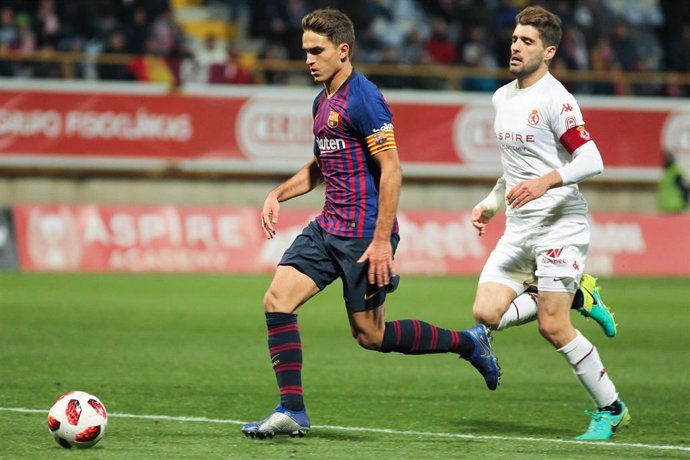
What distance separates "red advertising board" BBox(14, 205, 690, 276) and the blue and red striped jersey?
41.3ft

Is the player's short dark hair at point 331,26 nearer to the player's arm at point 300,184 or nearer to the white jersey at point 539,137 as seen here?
the player's arm at point 300,184

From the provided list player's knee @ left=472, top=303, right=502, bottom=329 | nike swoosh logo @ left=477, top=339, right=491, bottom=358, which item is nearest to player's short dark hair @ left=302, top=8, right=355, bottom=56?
player's knee @ left=472, top=303, right=502, bottom=329

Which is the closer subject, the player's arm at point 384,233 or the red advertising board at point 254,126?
the player's arm at point 384,233

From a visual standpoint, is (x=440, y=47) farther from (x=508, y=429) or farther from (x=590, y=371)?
(x=590, y=371)

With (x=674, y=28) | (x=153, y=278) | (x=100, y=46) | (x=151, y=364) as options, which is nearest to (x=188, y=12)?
(x=100, y=46)

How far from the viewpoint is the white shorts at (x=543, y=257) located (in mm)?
7035

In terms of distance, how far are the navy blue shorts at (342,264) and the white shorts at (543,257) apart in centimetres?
83

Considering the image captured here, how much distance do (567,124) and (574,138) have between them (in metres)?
0.09

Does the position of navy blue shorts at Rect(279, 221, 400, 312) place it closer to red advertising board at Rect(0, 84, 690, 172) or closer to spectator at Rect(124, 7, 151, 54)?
red advertising board at Rect(0, 84, 690, 172)

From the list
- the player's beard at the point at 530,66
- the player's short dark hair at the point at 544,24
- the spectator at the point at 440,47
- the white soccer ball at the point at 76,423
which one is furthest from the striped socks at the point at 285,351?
the spectator at the point at 440,47

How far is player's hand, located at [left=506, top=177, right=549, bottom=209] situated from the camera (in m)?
6.53

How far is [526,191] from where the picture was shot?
21.5ft

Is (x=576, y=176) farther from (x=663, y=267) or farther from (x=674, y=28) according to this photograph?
(x=674, y=28)

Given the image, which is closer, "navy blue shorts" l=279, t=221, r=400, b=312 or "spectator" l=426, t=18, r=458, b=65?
"navy blue shorts" l=279, t=221, r=400, b=312
